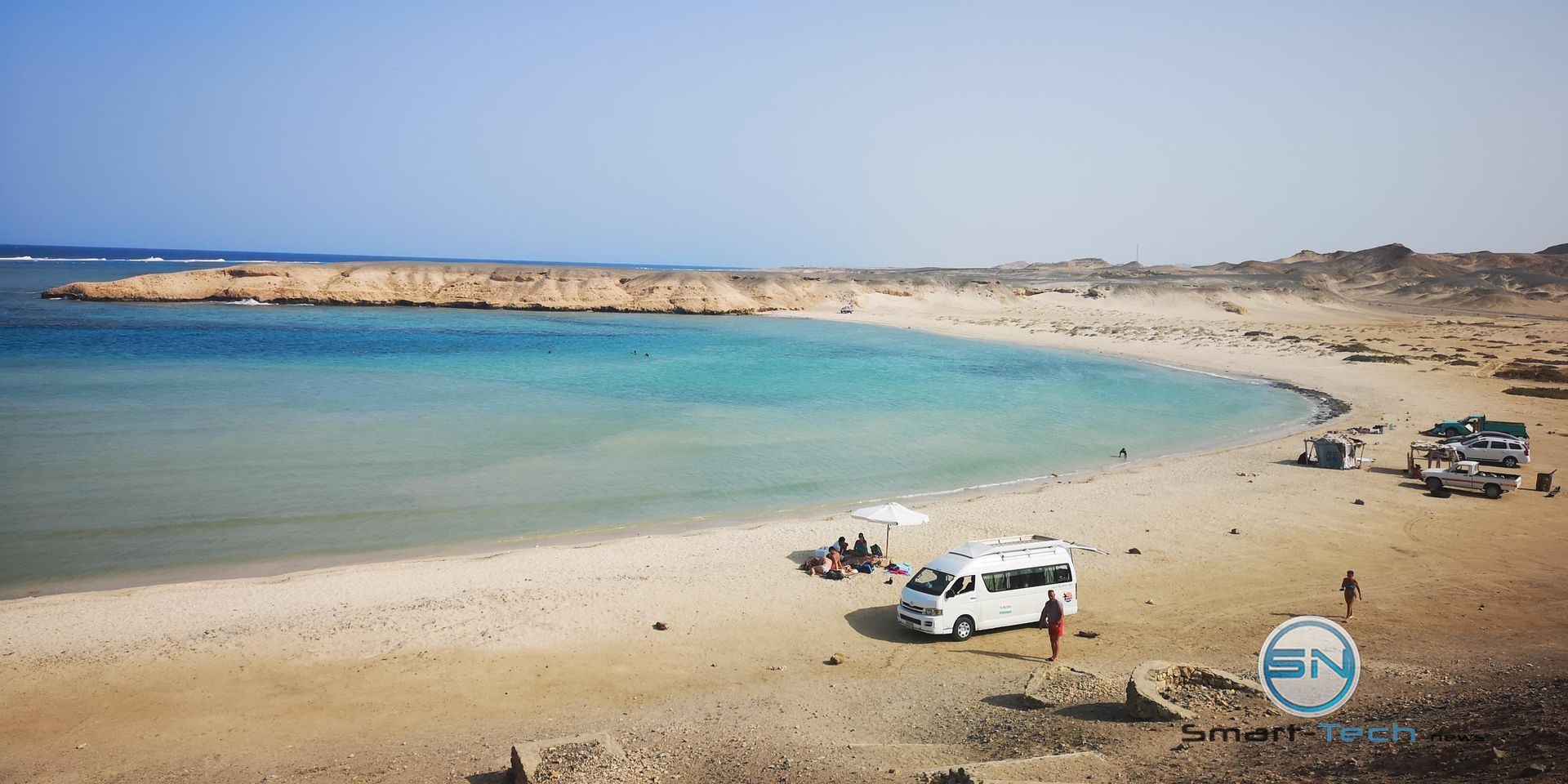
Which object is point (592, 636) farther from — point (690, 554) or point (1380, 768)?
point (1380, 768)

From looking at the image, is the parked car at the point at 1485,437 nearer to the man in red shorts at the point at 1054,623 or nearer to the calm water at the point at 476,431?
the calm water at the point at 476,431

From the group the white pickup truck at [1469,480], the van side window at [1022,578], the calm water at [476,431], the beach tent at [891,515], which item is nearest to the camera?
the van side window at [1022,578]

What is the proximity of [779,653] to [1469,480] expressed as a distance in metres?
21.6

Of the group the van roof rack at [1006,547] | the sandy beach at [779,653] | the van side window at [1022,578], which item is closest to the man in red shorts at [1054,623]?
the sandy beach at [779,653]

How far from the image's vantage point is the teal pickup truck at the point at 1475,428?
2897 cm

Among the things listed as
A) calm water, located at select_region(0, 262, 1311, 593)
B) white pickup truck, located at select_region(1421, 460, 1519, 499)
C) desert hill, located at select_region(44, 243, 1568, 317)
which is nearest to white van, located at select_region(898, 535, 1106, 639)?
calm water, located at select_region(0, 262, 1311, 593)

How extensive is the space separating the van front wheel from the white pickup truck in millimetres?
17735

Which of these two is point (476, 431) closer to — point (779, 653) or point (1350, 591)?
point (779, 653)

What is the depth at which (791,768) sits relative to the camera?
9.80 meters

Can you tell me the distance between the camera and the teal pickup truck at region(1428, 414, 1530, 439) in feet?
95.0

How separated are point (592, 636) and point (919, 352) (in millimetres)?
53059

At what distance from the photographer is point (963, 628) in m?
14.7

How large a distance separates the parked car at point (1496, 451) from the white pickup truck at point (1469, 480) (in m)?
2.54

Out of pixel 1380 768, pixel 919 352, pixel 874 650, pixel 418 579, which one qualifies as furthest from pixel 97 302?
pixel 1380 768
